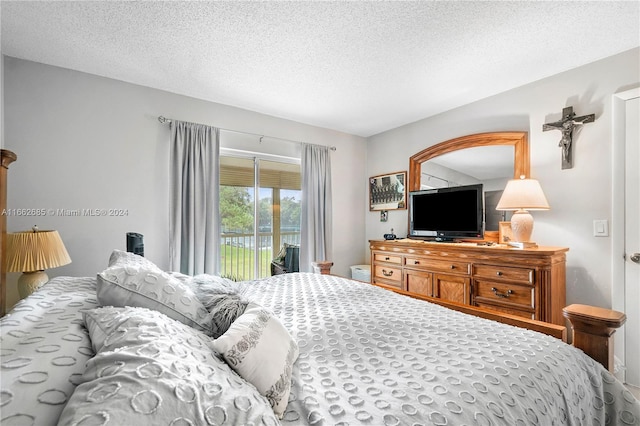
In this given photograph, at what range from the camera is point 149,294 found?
1.03 meters

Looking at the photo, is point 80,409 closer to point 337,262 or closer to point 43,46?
point 43,46

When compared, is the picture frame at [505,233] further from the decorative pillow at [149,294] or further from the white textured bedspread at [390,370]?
the decorative pillow at [149,294]

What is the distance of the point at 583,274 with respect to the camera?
236cm

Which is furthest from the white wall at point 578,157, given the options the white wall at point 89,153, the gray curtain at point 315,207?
the white wall at point 89,153

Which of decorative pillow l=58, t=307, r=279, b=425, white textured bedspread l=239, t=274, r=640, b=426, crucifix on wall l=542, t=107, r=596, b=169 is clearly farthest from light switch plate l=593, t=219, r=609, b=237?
decorative pillow l=58, t=307, r=279, b=425

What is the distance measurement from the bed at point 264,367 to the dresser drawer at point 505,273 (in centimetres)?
123

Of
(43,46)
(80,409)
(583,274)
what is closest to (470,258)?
(583,274)

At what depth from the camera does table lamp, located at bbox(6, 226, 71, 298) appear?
5.73 ft

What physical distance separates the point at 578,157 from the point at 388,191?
2139 mm

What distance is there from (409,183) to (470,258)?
1.49m

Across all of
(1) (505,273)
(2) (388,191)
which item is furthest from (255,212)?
(1) (505,273)

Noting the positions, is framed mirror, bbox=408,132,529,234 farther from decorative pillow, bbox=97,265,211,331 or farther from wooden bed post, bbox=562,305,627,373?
decorative pillow, bbox=97,265,211,331

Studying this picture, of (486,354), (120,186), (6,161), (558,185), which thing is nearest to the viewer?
(486,354)

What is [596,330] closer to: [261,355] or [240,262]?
[261,355]
